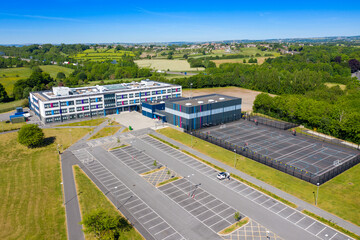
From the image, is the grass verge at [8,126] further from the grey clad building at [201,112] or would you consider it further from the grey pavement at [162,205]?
the grey clad building at [201,112]

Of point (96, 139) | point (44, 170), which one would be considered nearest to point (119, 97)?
point (96, 139)

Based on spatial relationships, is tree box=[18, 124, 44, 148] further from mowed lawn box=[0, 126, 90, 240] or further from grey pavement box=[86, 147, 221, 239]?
grey pavement box=[86, 147, 221, 239]

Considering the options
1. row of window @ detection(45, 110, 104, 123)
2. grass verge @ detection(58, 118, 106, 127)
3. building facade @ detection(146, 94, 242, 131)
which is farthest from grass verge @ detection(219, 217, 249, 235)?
row of window @ detection(45, 110, 104, 123)

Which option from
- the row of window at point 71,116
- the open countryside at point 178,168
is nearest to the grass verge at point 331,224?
the open countryside at point 178,168

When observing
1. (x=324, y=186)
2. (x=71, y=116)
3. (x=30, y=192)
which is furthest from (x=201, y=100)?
(x=30, y=192)

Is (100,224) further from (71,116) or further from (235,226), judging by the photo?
(71,116)

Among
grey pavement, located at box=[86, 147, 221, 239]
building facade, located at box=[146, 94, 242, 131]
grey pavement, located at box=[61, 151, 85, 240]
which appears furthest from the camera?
building facade, located at box=[146, 94, 242, 131]
